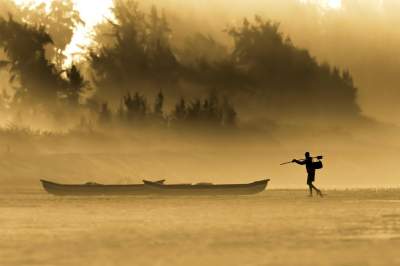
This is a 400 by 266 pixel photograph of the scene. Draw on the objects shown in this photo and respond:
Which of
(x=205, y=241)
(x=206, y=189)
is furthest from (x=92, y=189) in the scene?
(x=205, y=241)

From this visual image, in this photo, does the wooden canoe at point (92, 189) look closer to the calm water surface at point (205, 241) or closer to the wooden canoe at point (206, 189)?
the wooden canoe at point (206, 189)

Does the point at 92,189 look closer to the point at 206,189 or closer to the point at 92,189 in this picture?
the point at 92,189

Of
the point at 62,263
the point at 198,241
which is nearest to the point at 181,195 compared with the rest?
the point at 198,241

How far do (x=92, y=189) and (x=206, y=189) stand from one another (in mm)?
13055

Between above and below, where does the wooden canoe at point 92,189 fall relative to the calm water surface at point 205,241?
above

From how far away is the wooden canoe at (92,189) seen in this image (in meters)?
116

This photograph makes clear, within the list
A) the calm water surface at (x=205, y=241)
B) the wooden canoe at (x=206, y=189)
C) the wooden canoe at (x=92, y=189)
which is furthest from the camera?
the wooden canoe at (x=92, y=189)

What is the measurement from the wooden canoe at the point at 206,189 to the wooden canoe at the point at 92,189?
3.94 ft

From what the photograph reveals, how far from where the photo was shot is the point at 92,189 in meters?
116

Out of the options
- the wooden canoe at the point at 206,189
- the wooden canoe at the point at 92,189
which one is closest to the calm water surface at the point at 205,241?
Result: the wooden canoe at the point at 206,189

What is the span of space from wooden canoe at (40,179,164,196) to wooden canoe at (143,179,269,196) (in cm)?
120

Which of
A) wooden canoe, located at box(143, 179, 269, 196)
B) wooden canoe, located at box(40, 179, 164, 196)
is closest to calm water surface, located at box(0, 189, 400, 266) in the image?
wooden canoe, located at box(143, 179, 269, 196)

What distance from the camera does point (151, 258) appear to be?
93.0 feet

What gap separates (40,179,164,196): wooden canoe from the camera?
4560 inches
